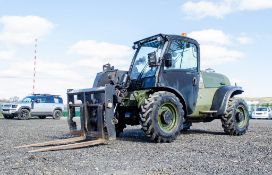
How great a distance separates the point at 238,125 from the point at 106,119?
5.11 metres

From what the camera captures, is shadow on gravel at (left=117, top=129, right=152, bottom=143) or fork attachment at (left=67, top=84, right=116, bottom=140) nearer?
fork attachment at (left=67, top=84, right=116, bottom=140)

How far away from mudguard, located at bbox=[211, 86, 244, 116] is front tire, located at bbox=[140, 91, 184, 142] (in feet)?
7.17

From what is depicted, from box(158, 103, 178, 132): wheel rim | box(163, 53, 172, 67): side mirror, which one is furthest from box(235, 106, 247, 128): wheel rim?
box(163, 53, 172, 67): side mirror

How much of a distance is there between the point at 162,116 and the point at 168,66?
55.1 inches

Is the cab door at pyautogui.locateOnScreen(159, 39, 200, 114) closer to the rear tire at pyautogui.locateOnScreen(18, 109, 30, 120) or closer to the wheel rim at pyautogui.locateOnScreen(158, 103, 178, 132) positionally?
the wheel rim at pyautogui.locateOnScreen(158, 103, 178, 132)

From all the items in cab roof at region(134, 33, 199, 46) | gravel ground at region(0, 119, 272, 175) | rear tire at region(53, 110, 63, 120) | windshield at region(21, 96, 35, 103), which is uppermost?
cab roof at region(134, 33, 199, 46)

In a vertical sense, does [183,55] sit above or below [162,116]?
above

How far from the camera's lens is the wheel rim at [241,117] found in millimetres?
12212

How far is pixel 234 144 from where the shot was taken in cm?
946

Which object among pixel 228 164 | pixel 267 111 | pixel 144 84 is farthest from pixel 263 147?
pixel 267 111

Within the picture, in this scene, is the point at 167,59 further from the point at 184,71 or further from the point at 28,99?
the point at 28,99

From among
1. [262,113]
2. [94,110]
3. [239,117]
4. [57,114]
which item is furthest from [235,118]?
[262,113]

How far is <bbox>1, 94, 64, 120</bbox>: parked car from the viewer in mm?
28516

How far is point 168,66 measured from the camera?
10.1 meters
